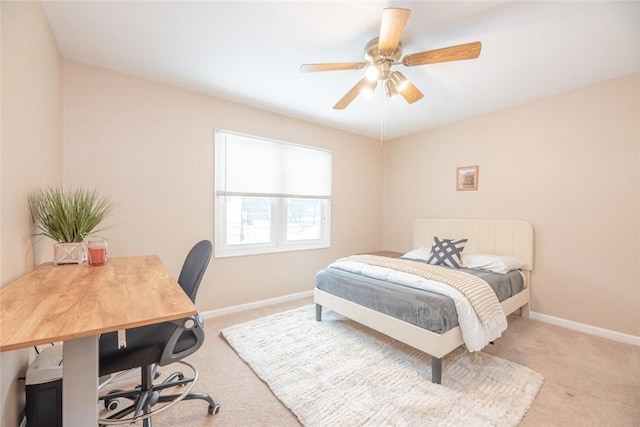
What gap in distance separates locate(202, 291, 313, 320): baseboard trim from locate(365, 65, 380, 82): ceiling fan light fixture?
2.71 meters

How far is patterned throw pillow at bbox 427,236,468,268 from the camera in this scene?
3.05 metres

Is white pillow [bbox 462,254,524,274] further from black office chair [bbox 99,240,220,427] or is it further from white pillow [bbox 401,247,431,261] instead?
black office chair [bbox 99,240,220,427]

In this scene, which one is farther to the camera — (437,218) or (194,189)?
(437,218)

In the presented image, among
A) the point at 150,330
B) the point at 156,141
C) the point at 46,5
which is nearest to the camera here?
the point at 150,330

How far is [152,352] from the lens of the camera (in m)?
1.29

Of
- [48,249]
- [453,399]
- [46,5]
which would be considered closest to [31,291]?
[48,249]

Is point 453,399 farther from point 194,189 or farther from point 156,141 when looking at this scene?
point 156,141

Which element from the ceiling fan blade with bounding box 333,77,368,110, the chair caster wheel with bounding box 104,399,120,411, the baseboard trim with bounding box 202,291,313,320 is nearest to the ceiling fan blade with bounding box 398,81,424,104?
the ceiling fan blade with bounding box 333,77,368,110

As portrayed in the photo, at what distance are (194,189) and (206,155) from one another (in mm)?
398

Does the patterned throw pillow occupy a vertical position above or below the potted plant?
below

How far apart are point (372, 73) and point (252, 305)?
276 centimetres

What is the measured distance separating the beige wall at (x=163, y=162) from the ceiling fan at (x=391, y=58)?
1.52 meters

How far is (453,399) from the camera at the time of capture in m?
1.69

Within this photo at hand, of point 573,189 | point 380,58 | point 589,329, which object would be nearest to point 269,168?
point 380,58
